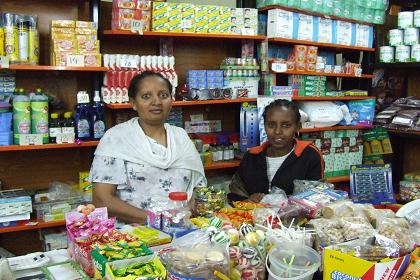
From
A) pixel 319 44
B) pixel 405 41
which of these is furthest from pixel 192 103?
pixel 405 41

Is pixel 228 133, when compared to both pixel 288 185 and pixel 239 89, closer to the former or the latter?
pixel 239 89

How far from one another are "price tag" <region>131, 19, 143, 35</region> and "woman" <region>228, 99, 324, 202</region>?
1129 mm

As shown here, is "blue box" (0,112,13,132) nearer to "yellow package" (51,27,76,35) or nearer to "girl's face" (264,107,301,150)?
"yellow package" (51,27,76,35)

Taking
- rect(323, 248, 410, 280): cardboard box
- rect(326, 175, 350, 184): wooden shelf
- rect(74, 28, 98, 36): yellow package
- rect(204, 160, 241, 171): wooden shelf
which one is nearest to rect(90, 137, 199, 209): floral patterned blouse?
rect(74, 28, 98, 36): yellow package

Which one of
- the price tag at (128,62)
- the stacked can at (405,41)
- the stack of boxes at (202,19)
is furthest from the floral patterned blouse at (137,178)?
the stacked can at (405,41)

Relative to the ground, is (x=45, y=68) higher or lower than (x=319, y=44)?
lower

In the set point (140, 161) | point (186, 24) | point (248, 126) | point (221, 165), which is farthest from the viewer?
point (248, 126)

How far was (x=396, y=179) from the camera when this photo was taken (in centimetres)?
499

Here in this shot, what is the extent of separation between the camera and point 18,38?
286 centimetres

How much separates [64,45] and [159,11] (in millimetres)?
777

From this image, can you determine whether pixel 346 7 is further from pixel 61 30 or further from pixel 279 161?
pixel 61 30

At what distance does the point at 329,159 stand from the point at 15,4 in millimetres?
3085

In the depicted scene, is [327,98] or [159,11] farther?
[327,98]

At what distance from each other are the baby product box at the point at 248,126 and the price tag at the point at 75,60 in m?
1.45
